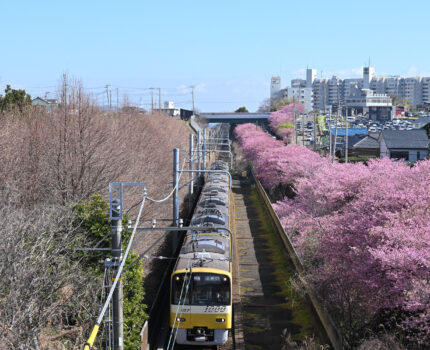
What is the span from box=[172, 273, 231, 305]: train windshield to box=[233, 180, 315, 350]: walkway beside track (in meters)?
2.09

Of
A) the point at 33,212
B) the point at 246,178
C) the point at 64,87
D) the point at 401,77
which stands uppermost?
the point at 401,77

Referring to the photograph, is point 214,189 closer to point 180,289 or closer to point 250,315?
point 250,315

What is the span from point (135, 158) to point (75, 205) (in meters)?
13.3

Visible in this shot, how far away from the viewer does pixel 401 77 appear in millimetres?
184000

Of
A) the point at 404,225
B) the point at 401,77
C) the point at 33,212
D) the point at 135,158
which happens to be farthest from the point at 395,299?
the point at 401,77

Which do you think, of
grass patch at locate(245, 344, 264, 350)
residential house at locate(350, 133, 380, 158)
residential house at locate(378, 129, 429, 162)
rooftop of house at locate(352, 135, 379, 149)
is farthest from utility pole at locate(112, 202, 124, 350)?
rooftop of house at locate(352, 135, 379, 149)

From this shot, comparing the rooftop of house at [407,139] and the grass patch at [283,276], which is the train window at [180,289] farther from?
the rooftop of house at [407,139]

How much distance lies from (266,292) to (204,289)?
6445 millimetres

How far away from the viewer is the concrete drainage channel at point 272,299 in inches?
614

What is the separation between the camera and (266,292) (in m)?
20.2

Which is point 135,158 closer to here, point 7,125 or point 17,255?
point 7,125

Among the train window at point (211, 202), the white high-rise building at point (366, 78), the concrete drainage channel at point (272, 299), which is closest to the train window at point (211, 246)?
the concrete drainage channel at point (272, 299)

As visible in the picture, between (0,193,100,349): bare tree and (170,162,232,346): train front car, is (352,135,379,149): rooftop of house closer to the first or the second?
(170,162,232,346): train front car

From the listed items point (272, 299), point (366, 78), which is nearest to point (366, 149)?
point (272, 299)
